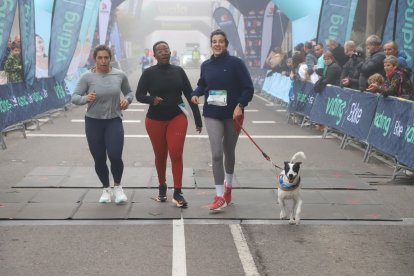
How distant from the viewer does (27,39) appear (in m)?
13.8

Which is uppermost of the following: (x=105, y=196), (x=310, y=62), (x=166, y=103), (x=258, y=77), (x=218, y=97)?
(x=218, y=97)

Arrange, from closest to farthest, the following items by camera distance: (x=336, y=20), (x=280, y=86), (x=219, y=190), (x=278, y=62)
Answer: (x=219, y=190), (x=336, y=20), (x=280, y=86), (x=278, y=62)

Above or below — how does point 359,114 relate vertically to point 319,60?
below

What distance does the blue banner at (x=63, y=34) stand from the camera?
17.0 metres

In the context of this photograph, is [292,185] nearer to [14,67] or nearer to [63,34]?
[14,67]

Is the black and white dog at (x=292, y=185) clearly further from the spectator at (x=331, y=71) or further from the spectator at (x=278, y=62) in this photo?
the spectator at (x=278, y=62)

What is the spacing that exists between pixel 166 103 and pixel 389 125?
426cm

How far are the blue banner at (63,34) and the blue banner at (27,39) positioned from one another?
8.76ft

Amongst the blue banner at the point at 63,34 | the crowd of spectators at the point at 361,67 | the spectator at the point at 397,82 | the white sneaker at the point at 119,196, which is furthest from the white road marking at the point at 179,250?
the blue banner at the point at 63,34

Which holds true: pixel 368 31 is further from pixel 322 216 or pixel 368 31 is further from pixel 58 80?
pixel 322 216

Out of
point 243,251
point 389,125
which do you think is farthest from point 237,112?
point 389,125

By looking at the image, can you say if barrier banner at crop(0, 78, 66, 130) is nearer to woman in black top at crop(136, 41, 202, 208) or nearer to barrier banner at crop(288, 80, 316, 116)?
woman in black top at crop(136, 41, 202, 208)

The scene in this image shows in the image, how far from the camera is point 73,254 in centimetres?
515

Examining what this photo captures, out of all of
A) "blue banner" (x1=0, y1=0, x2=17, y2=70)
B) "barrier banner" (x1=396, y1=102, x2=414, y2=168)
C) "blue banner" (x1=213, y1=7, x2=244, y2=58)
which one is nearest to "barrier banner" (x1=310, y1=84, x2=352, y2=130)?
"barrier banner" (x1=396, y1=102, x2=414, y2=168)
